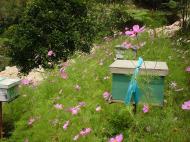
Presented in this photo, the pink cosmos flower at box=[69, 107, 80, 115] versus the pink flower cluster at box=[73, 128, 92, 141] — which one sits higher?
the pink cosmos flower at box=[69, 107, 80, 115]

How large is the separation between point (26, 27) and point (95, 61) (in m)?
3.85

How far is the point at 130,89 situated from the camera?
3836mm

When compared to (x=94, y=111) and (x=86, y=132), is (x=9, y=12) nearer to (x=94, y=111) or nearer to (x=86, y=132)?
(x=94, y=111)

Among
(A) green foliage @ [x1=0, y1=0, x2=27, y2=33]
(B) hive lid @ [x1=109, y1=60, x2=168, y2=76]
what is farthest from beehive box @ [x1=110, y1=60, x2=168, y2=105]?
(A) green foliage @ [x1=0, y1=0, x2=27, y2=33]

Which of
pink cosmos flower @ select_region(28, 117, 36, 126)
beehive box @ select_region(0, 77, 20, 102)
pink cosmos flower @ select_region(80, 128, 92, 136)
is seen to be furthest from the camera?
beehive box @ select_region(0, 77, 20, 102)

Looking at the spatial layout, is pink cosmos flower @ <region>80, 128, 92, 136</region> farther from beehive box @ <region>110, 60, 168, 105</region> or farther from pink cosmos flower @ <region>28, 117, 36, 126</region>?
pink cosmos flower @ <region>28, 117, 36, 126</region>

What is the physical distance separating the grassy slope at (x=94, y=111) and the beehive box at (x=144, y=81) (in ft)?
0.64

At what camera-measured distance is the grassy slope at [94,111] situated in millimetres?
4035

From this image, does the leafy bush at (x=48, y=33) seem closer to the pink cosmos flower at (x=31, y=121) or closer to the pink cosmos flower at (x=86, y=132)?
the pink cosmos flower at (x=31, y=121)

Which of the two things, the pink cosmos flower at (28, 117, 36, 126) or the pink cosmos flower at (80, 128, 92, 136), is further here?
the pink cosmos flower at (28, 117, 36, 126)

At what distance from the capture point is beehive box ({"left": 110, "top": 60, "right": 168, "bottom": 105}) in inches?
152

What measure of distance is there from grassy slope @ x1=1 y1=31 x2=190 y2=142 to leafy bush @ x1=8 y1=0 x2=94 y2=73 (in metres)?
3.03

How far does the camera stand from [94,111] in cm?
467

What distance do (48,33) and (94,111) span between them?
19.6 feet
